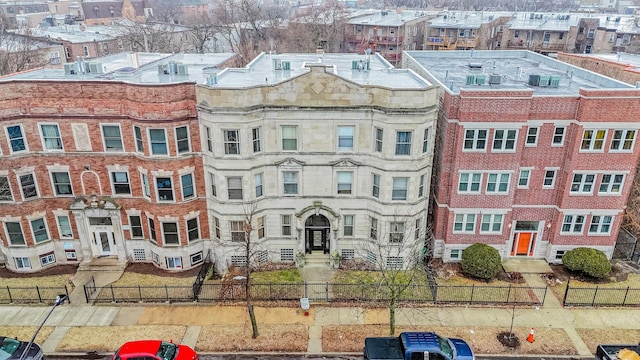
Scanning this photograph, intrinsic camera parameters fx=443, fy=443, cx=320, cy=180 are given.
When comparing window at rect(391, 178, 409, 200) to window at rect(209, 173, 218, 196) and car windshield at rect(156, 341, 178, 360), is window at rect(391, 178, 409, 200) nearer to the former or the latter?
window at rect(209, 173, 218, 196)

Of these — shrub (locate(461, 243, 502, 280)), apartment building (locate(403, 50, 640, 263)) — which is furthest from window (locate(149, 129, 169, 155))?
shrub (locate(461, 243, 502, 280))

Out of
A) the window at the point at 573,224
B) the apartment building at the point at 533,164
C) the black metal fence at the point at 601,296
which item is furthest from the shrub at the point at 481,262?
the window at the point at 573,224

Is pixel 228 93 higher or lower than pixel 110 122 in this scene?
higher

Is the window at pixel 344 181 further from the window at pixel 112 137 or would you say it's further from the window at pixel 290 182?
the window at pixel 112 137

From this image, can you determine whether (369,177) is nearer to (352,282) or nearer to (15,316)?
(352,282)

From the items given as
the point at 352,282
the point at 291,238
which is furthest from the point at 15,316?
the point at 352,282

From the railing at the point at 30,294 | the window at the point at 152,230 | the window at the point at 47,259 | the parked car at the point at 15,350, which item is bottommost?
the railing at the point at 30,294
